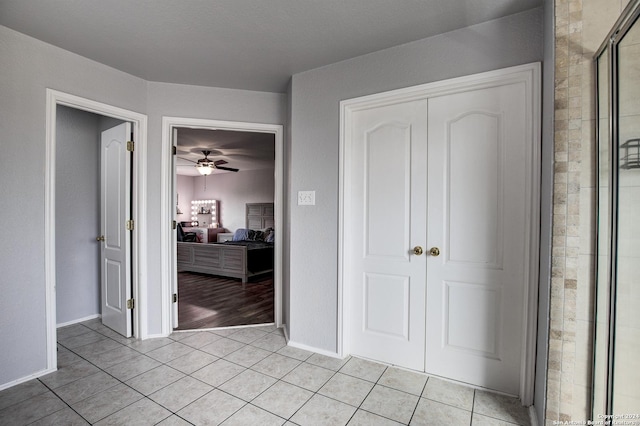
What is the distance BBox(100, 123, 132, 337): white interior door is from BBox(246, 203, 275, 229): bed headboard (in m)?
5.15

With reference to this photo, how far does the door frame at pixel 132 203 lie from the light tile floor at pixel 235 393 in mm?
294

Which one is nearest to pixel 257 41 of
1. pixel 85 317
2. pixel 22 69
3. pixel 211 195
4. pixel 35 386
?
pixel 22 69

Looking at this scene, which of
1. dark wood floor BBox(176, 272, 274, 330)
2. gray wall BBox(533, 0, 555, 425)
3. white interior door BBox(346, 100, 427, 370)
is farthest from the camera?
dark wood floor BBox(176, 272, 274, 330)

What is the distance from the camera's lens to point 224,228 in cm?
912

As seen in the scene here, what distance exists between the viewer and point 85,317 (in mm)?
3273

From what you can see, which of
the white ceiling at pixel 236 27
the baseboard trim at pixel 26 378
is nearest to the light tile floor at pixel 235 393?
the baseboard trim at pixel 26 378

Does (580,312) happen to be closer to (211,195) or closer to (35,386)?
(35,386)

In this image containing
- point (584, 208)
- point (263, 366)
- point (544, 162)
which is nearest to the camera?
point (584, 208)

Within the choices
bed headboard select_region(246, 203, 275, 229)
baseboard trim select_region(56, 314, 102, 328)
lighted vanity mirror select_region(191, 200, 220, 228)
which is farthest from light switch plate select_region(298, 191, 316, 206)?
lighted vanity mirror select_region(191, 200, 220, 228)

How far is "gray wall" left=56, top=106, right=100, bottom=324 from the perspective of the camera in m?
3.12

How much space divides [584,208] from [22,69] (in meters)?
3.46

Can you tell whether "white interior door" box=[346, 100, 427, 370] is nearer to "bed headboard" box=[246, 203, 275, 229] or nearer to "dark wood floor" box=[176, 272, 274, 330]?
"dark wood floor" box=[176, 272, 274, 330]

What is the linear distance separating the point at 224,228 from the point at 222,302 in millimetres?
5437

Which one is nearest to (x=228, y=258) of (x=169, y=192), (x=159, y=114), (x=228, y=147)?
(x=228, y=147)
